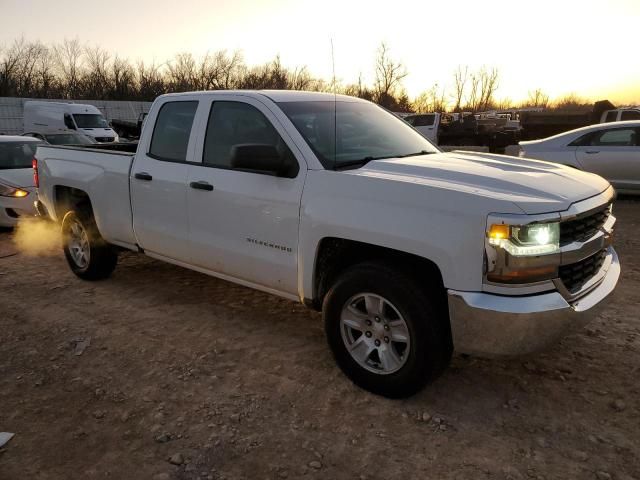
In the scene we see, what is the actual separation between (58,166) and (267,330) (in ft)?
10.2

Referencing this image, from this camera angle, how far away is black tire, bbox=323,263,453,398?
2.86 m

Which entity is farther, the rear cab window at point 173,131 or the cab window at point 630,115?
the cab window at point 630,115

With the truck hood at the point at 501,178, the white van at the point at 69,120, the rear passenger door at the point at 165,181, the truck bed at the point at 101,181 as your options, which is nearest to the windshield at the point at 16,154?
the truck bed at the point at 101,181

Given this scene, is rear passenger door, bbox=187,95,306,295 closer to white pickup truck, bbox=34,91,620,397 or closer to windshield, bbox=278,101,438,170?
white pickup truck, bbox=34,91,620,397

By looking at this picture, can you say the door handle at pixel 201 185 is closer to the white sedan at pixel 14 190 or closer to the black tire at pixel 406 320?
the black tire at pixel 406 320

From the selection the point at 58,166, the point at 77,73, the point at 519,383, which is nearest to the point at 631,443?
the point at 519,383

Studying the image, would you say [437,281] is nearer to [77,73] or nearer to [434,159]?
[434,159]

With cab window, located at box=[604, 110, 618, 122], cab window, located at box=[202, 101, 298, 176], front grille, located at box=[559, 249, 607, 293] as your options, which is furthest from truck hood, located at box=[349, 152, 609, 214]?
cab window, located at box=[604, 110, 618, 122]

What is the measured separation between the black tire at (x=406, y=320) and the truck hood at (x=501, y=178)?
58 cm

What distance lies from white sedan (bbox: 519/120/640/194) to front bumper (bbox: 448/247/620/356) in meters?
7.21

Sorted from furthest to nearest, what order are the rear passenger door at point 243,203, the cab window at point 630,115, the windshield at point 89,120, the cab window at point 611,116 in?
1. the windshield at point 89,120
2. the cab window at point 611,116
3. the cab window at point 630,115
4. the rear passenger door at point 243,203

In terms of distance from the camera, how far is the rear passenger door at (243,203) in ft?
11.3

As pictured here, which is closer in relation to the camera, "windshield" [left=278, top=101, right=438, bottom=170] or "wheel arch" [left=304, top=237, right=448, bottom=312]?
"wheel arch" [left=304, top=237, right=448, bottom=312]

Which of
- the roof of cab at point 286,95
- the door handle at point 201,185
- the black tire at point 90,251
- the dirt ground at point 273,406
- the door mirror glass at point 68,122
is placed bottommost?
the dirt ground at point 273,406
